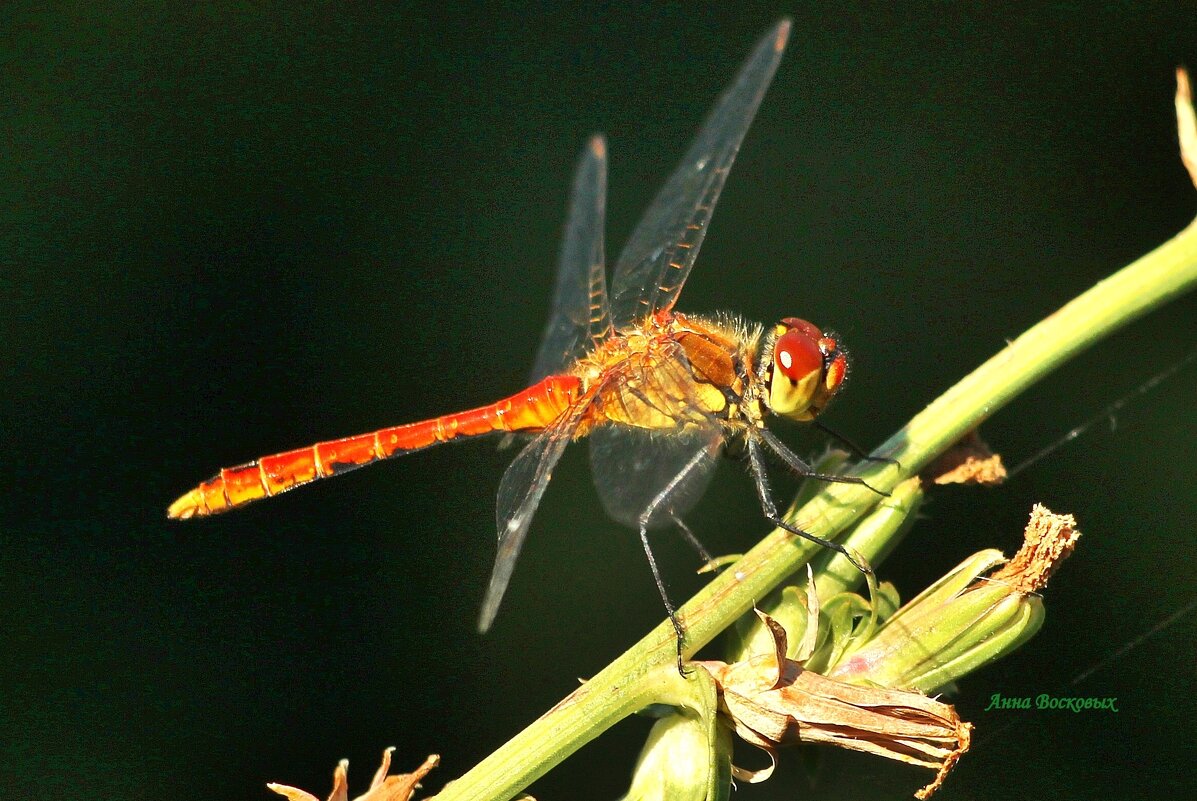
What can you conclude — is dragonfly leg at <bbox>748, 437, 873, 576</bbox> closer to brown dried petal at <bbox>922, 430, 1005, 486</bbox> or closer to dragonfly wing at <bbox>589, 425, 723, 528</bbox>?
dragonfly wing at <bbox>589, 425, 723, 528</bbox>

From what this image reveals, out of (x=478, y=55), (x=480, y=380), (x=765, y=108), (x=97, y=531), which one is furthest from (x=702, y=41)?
(x=97, y=531)

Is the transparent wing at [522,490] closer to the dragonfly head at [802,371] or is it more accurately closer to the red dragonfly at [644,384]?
the red dragonfly at [644,384]

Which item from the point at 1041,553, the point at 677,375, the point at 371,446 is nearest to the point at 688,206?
the point at 677,375

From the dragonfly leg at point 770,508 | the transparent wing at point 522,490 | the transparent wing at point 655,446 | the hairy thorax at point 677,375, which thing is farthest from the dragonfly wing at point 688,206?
the dragonfly leg at point 770,508

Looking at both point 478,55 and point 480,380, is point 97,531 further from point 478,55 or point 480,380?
point 478,55

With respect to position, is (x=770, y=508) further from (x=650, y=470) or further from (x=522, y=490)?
(x=522, y=490)

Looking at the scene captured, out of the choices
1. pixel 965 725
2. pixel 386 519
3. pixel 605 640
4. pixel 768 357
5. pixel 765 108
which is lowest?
pixel 965 725
